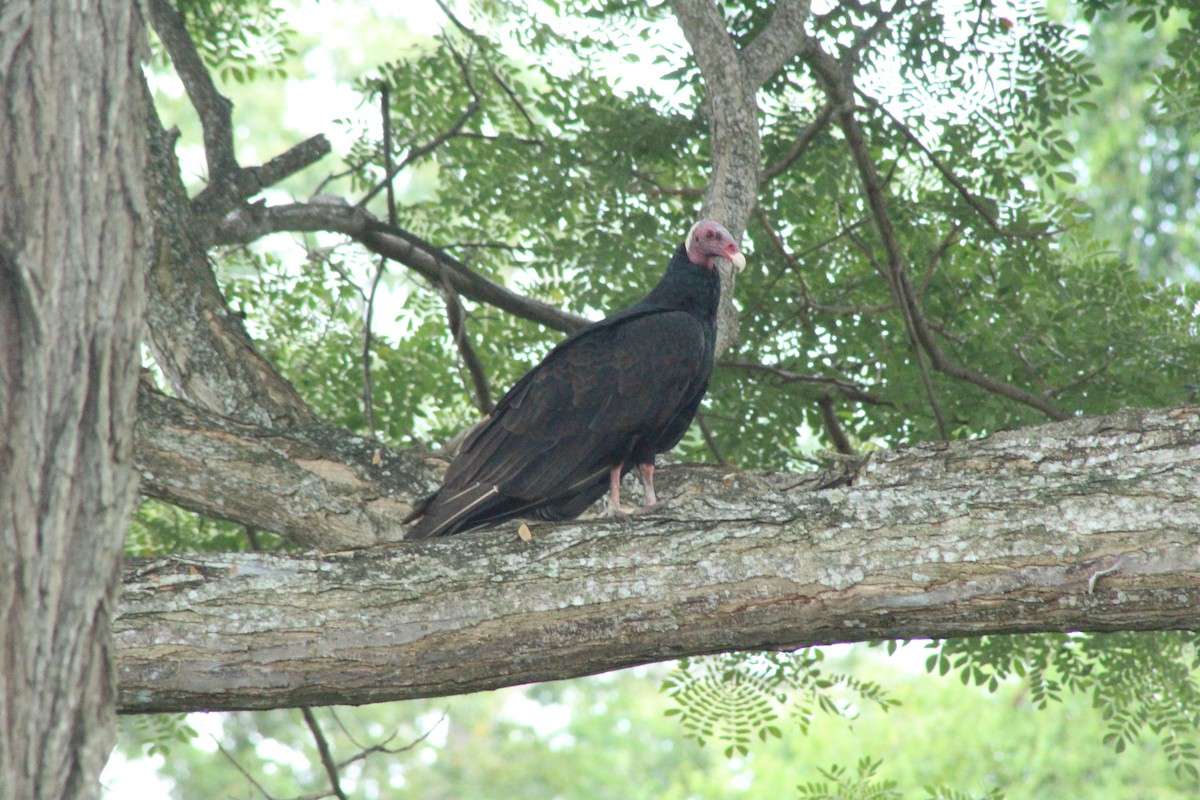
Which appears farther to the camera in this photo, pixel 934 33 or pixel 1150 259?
pixel 1150 259

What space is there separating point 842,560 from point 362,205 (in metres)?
2.99

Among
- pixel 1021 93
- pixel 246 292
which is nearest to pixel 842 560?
pixel 1021 93

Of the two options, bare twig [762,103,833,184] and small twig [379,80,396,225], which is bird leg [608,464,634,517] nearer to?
bare twig [762,103,833,184]

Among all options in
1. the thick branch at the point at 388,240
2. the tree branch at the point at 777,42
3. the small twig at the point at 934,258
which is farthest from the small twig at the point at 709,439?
the tree branch at the point at 777,42

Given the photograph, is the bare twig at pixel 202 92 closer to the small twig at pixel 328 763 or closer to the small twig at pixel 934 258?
the small twig at pixel 328 763

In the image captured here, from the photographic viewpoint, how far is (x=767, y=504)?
249 cm

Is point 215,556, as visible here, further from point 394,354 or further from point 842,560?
point 394,354

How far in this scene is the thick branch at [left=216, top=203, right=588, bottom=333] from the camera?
4.48 metres

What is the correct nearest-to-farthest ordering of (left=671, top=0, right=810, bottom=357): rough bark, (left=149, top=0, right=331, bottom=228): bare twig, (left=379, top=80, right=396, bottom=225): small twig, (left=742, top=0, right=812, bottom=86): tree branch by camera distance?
(left=671, top=0, right=810, bottom=357): rough bark < (left=742, top=0, right=812, bottom=86): tree branch < (left=149, top=0, right=331, bottom=228): bare twig < (left=379, top=80, right=396, bottom=225): small twig

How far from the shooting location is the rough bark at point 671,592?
2260mm

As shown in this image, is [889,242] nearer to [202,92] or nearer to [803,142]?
[803,142]

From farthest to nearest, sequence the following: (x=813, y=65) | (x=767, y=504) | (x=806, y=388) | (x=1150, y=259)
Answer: (x=1150, y=259), (x=806, y=388), (x=813, y=65), (x=767, y=504)

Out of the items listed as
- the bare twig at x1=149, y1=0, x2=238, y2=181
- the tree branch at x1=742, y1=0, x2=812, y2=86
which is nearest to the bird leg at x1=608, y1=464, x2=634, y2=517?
the tree branch at x1=742, y1=0, x2=812, y2=86

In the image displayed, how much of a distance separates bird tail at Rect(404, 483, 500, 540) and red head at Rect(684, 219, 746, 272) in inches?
43.3
